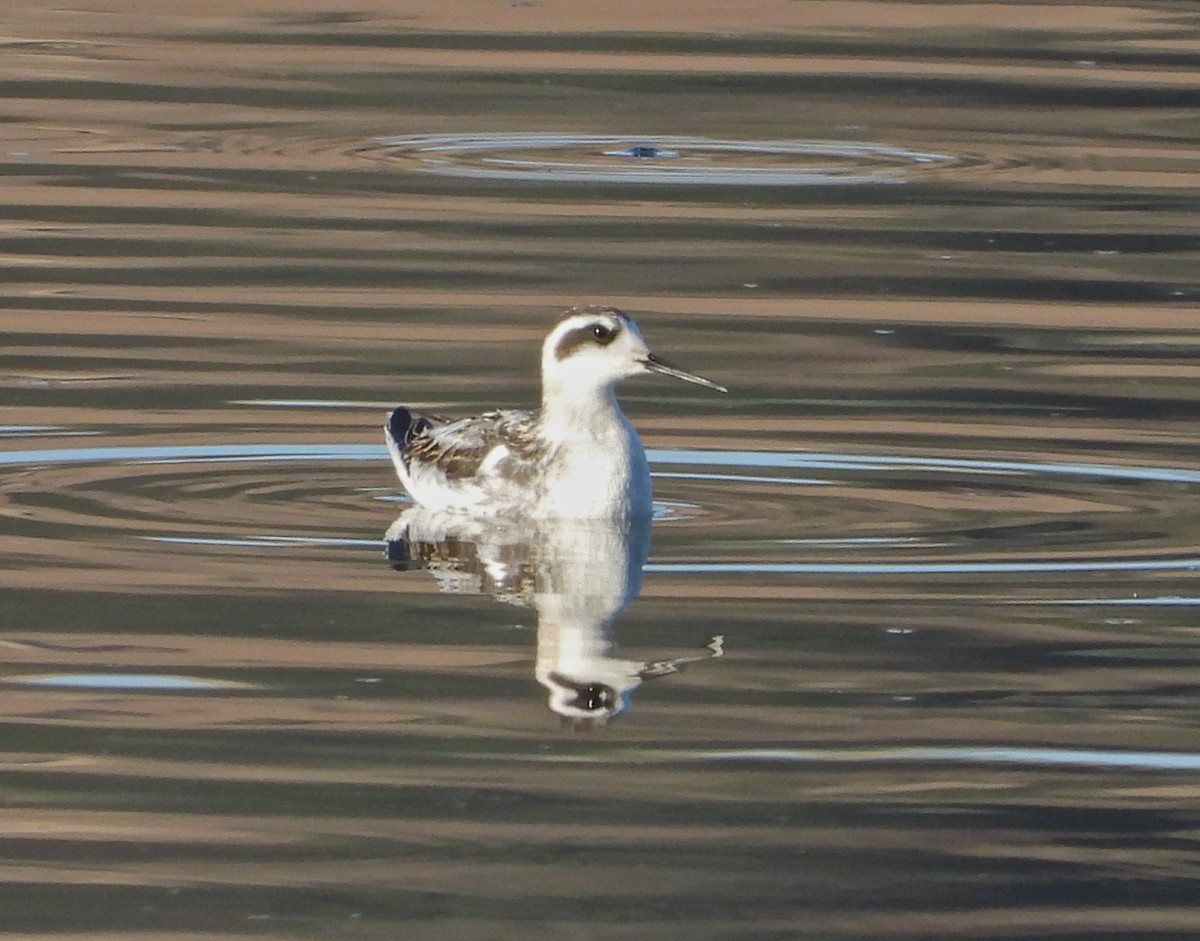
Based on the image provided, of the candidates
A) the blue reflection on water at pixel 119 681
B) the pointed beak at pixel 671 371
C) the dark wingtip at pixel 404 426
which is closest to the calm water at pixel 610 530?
the blue reflection on water at pixel 119 681

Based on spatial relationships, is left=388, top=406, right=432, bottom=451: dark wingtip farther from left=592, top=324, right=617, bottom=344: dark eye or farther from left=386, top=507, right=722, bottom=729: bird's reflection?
left=592, top=324, right=617, bottom=344: dark eye

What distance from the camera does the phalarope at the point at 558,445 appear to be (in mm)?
13188

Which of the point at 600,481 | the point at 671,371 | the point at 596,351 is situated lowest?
the point at 600,481

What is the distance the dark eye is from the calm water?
2.34 ft

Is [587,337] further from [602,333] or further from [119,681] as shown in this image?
[119,681]

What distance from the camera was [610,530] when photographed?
13.0 metres

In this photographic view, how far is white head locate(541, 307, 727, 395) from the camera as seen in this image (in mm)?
13438

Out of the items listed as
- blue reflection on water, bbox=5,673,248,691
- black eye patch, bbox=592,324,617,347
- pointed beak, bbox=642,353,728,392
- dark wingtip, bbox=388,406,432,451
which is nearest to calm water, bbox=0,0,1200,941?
blue reflection on water, bbox=5,673,248,691

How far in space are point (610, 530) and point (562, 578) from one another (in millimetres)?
1052

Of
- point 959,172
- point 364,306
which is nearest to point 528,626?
point 364,306

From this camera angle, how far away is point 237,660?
1027 cm

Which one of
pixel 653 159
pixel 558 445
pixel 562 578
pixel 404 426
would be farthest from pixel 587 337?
pixel 653 159

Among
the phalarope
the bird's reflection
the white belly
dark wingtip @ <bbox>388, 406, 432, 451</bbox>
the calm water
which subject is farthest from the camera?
dark wingtip @ <bbox>388, 406, 432, 451</bbox>

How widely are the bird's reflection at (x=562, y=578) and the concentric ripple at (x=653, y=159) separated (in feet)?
28.6
